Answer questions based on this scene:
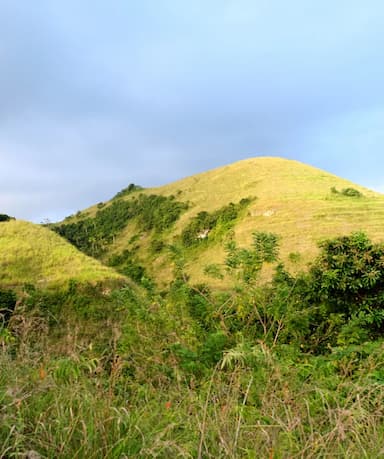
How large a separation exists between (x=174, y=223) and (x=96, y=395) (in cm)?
5919

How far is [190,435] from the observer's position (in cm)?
262

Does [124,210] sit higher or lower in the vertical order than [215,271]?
higher

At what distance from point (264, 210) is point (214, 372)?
51.2 metres

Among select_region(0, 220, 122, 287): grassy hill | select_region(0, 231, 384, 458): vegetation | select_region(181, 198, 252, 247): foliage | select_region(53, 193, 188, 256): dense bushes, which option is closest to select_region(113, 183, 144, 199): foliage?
select_region(53, 193, 188, 256): dense bushes

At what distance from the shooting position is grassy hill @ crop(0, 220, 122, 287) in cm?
2969

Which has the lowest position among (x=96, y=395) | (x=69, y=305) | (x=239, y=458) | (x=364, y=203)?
(x=69, y=305)

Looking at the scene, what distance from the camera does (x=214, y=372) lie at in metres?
2.90

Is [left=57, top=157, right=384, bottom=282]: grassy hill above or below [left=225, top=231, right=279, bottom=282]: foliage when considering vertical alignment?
above

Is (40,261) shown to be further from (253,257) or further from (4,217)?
(253,257)

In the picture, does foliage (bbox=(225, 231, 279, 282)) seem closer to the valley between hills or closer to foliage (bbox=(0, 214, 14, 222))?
the valley between hills

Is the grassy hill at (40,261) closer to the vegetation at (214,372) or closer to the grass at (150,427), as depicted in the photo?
the vegetation at (214,372)

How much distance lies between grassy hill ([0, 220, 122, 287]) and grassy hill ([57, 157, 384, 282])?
23.9ft

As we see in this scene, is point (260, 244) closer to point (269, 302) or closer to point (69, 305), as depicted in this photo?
point (269, 302)

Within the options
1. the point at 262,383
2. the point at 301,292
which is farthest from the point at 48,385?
the point at 301,292
